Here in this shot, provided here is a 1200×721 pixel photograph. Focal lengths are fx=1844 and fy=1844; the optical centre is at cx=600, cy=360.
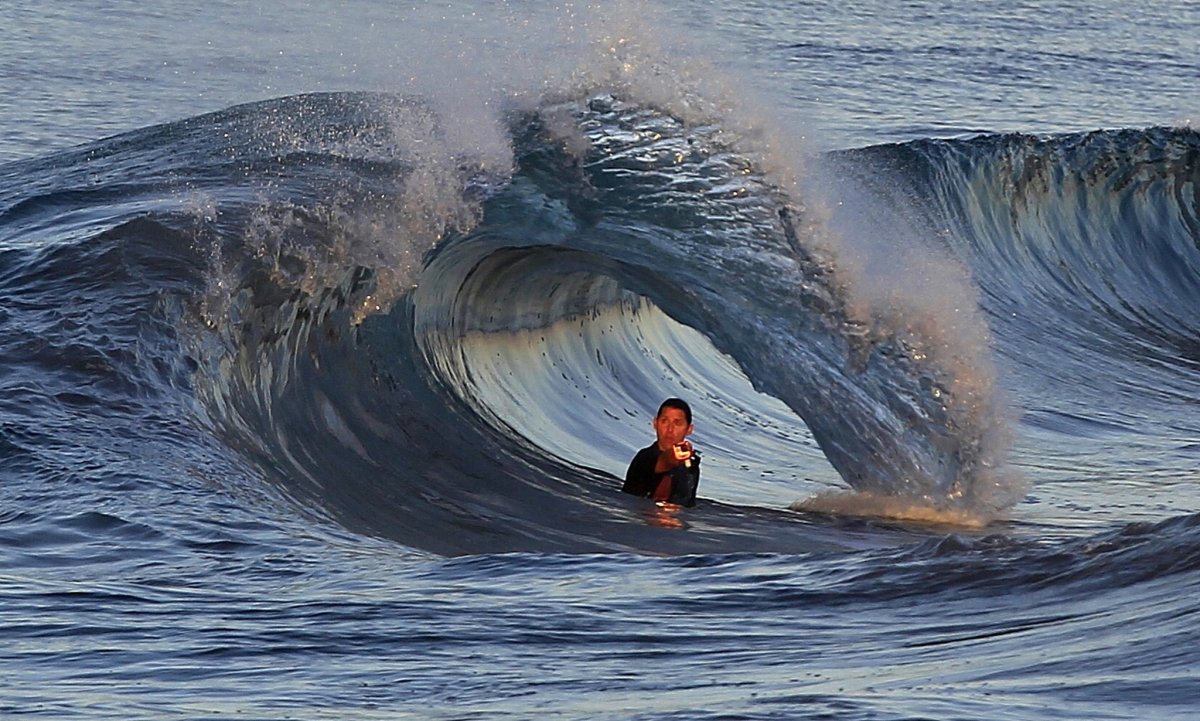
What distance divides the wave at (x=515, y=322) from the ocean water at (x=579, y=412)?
27mm

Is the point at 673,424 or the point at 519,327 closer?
the point at 673,424

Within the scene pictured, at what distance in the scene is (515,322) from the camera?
36.4ft

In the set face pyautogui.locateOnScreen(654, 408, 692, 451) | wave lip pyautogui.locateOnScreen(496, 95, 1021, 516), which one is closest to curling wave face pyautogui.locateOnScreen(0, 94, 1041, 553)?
wave lip pyautogui.locateOnScreen(496, 95, 1021, 516)

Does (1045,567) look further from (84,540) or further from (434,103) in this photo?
(434,103)

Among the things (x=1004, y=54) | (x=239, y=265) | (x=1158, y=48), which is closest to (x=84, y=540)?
(x=239, y=265)

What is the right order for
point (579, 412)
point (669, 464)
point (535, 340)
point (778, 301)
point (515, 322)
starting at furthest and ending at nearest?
point (535, 340)
point (515, 322)
point (579, 412)
point (778, 301)
point (669, 464)

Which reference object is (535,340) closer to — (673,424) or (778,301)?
(778,301)

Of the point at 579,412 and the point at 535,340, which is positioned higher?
the point at 535,340

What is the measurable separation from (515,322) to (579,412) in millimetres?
679

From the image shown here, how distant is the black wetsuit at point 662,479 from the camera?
826 cm

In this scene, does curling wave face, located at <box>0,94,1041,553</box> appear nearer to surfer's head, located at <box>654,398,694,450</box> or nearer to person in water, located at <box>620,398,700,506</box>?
person in water, located at <box>620,398,700,506</box>

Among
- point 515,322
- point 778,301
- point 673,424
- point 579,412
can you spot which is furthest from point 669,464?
point 515,322

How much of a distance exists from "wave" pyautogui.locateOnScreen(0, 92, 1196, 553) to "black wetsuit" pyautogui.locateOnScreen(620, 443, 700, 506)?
132mm

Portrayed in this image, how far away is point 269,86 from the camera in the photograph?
2345 cm
